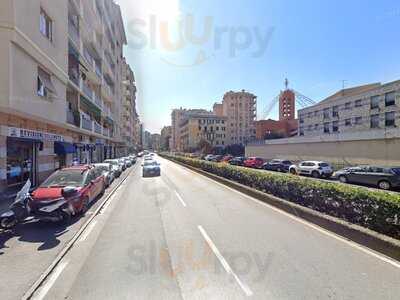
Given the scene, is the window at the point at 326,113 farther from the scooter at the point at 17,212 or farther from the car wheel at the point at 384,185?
the scooter at the point at 17,212

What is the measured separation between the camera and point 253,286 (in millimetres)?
3902

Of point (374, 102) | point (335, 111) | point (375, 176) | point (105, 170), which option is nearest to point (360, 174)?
point (375, 176)

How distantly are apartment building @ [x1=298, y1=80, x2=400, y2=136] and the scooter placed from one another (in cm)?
2771

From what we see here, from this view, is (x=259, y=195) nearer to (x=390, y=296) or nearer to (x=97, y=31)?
(x=390, y=296)

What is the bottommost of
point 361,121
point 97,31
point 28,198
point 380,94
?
point 28,198

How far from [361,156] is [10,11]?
28.7m

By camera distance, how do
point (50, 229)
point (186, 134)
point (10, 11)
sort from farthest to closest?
point (186, 134), point (10, 11), point (50, 229)

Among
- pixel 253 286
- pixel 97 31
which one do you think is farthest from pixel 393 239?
pixel 97 31

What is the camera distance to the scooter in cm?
681

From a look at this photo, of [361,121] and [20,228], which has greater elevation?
[361,121]

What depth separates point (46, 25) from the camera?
14.2 metres

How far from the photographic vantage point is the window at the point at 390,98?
120 feet

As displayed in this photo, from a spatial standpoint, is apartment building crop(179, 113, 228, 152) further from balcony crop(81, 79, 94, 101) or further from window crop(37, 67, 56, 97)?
window crop(37, 67, 56, 97)

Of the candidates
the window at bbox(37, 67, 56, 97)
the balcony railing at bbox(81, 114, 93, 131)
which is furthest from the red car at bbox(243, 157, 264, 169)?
the window at bbox(37, 67, 56, 97)
